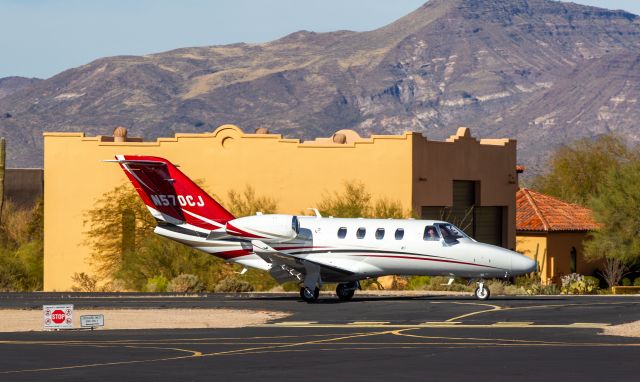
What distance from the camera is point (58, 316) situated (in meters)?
32.3

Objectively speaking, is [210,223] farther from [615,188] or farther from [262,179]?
[615,188]

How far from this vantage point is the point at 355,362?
24672mm

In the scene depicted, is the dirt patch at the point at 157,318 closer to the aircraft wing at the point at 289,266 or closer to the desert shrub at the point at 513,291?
the aircraft wing at the point at 289,266

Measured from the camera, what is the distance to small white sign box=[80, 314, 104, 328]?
32344 mm

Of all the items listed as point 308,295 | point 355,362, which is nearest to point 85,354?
point 355,362

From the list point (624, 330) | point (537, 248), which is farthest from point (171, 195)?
point (537, 248)

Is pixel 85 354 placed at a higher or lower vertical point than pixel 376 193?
lower

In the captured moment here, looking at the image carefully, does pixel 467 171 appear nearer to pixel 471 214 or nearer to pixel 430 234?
pixel 471 214

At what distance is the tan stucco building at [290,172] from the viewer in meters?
65.2

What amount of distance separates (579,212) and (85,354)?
62.4 meters

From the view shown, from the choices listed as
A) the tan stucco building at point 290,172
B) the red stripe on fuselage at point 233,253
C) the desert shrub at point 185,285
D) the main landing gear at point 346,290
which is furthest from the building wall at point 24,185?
the main landing gear at point 346,290

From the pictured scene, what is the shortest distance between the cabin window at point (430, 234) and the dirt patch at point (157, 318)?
596 cm

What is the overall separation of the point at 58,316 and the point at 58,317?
37 millimetres

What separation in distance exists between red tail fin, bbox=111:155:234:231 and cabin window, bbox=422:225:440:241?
6036 millimetres
